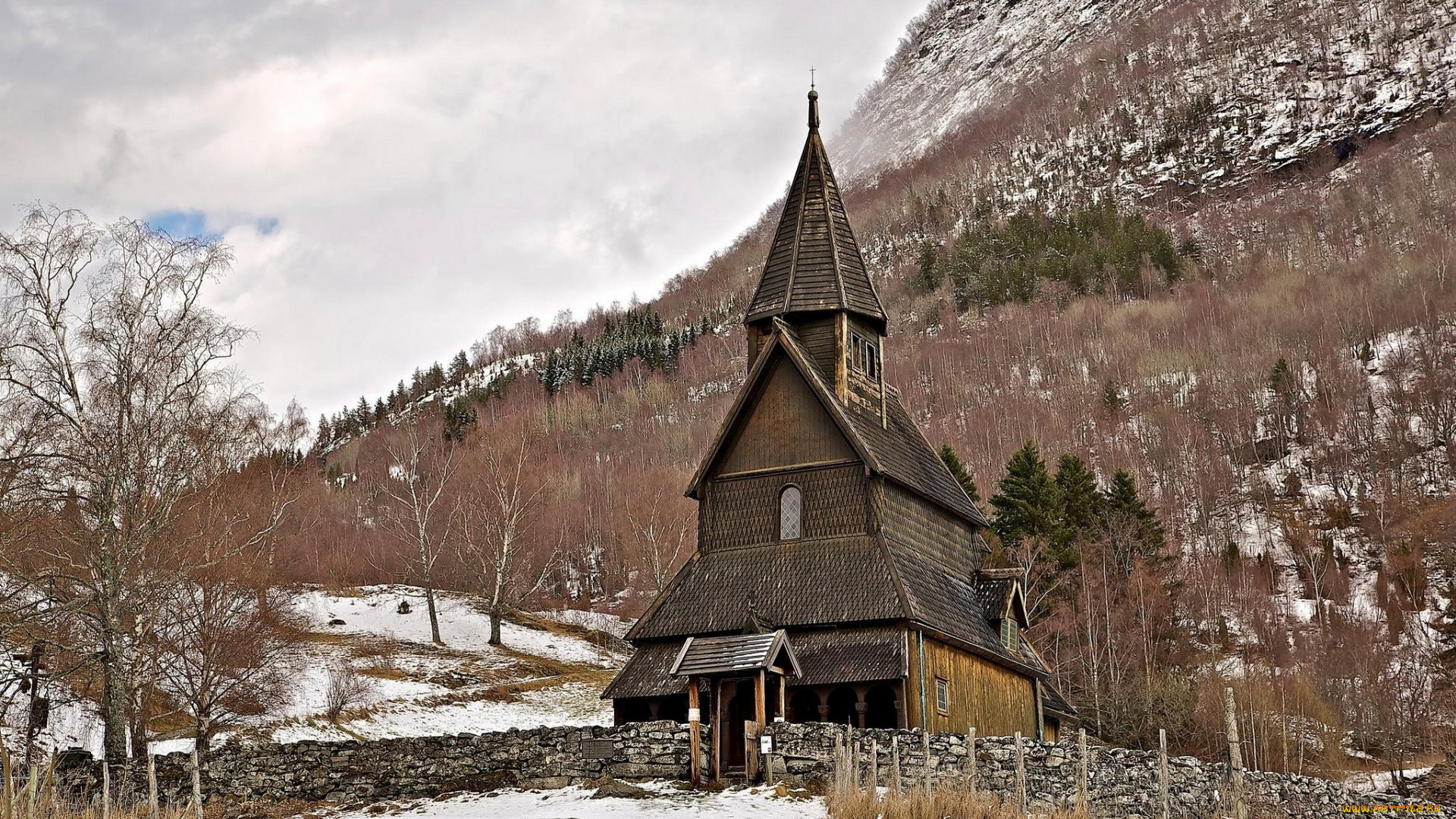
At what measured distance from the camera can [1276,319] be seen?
132000 millimetres

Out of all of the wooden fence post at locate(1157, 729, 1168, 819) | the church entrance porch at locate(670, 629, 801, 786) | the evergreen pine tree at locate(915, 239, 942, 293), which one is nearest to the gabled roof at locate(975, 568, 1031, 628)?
the church entrance porch at locate(670, 629, 801, 786)

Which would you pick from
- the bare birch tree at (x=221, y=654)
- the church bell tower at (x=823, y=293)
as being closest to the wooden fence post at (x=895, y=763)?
the church bell tower at (x=823, y=293)

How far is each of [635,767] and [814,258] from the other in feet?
53.4

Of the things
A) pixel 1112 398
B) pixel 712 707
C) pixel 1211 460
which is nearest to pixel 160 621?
pixel 712 707

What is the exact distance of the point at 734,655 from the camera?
2584 cm

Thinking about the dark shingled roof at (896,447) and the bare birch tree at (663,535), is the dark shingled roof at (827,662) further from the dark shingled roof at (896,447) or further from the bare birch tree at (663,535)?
the bare birch tree at (663,535)

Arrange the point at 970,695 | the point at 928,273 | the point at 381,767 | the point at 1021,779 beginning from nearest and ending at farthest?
the point at 1021,779 → the point at 381,767 → the point at 970,695 → the point at 928,273

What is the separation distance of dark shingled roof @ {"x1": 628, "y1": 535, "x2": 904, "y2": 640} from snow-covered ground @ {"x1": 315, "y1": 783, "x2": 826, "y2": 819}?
751 centimetres

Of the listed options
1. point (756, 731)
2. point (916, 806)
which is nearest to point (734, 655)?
point (756, 731)

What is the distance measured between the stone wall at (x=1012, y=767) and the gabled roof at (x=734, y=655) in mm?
1651

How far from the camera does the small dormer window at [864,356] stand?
115ft

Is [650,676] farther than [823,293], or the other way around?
[823,293]

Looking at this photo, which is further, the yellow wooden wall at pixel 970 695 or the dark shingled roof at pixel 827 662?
the yellow wooden wall at pixel 970 695

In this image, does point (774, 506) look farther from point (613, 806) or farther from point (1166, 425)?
point (1166, 425)
